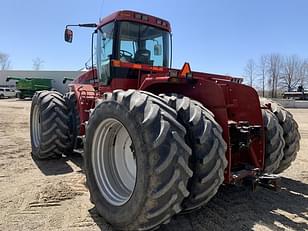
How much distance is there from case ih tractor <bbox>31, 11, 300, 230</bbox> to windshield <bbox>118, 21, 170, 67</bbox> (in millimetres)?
16

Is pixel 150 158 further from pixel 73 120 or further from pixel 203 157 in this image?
pixel 73 120

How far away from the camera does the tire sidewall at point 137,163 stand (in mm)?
3271

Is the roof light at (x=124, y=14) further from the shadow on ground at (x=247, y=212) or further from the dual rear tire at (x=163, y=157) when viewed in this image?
the shadow on ground at (x=247, y=212)

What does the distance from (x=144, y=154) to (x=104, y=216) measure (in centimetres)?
106

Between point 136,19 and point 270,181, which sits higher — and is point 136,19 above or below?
above

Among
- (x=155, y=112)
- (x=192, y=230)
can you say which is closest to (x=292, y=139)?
(x=192, y=230)

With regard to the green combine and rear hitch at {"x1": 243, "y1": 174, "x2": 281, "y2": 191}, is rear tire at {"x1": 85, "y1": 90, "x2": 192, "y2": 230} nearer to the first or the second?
rear hitch at {"x1": 243, "y1": 174, "x2": 281, "y2": 191}

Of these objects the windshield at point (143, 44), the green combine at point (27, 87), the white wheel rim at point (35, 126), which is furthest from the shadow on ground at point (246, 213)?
the green combine at point (27, 87)

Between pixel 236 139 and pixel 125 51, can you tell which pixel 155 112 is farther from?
pixel 125 51

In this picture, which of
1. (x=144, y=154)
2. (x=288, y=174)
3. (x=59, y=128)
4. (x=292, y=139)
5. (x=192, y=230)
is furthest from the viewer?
(x=59, y=128)

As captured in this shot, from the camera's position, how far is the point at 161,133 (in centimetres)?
323

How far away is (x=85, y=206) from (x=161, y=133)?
1.87 meters

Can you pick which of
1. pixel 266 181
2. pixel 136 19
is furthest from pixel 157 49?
pixel 266 181

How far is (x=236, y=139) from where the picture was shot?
13.8ft
